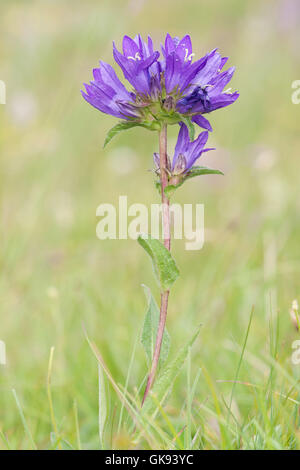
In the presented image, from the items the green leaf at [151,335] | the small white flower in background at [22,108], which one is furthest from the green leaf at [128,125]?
the small white flower in background at [22,108]

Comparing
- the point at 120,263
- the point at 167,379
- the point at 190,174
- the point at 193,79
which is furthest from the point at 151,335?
the point at 120,263

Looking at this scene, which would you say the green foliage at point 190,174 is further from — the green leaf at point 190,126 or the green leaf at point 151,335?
the green leaf at point 151,335

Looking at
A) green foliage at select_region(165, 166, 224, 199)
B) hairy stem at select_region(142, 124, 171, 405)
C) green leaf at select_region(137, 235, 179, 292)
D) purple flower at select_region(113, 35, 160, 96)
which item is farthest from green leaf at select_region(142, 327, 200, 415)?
purple flower at select_region(113, 35, 160, 96)

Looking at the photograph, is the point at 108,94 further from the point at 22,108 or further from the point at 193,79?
the point at 22,108

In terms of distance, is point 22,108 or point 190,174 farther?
point 22,108
